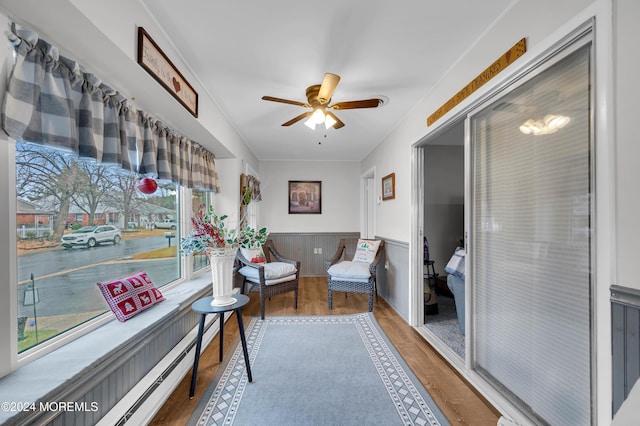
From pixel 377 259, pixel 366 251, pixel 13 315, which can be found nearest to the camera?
pixel 13 315

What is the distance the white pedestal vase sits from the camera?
1.80 metres

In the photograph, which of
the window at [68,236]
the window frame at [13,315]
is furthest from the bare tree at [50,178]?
the window frame at [13,315]

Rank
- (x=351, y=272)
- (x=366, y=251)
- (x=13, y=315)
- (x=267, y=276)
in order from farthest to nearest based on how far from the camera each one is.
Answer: (x=366, y=251) < (x=351, y=272) < (x=267, y=276) < (x=13, y=315)

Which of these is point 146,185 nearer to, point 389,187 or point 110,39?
point 110,39

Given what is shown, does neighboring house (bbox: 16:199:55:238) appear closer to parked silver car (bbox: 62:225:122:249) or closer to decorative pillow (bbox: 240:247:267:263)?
parked silver car (bbox: 62:225:122:249)

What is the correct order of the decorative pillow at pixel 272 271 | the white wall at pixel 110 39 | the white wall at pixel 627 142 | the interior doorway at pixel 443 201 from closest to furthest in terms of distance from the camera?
the white wall at pixel 627 142, the white wall at pixel 110 39, the decorative pillow at pixel 272 271, the interior doorway at pixel 443 201

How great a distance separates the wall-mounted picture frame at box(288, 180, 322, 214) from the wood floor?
1998mm

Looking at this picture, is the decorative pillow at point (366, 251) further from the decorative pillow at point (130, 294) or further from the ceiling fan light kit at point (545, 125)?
the decorative pillow at point (130, 294)

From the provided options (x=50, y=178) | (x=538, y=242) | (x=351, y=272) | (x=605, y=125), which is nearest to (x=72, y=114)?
(x=50, y=178)

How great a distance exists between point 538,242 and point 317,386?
165 centimetres

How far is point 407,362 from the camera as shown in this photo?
2.11 m

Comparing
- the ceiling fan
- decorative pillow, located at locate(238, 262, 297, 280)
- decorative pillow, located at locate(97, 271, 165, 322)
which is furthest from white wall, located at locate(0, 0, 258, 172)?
decorative pillow, located at locate(238, 262, 297, 280)

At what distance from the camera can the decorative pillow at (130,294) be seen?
1574 millimetres

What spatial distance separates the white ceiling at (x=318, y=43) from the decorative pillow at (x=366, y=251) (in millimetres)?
1893
